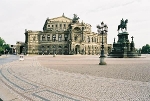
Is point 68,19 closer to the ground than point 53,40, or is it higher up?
higher up

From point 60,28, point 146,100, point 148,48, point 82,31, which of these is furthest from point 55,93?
point 148,48

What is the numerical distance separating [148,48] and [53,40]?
96.9 m

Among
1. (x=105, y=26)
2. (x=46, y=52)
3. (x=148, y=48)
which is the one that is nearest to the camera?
(x=105, y=26)

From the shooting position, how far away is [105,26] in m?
25.4

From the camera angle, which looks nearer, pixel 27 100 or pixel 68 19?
pixel 27 100

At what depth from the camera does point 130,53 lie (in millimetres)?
56062

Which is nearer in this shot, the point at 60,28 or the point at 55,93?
the point at 55,93

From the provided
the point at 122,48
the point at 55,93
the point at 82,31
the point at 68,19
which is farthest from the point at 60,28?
the point at 55,93

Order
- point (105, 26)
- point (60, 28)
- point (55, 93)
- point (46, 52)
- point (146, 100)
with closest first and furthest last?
point (146, 100) < point (55, 93) < point (105, 26) < point (46, 52) < point (60, 28)

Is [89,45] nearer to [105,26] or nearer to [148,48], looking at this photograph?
[148,48]

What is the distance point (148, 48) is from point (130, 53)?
121919mm

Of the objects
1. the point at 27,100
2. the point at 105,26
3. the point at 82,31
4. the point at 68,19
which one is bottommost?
the point at 27,100

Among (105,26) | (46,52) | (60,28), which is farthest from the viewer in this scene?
(60,28)

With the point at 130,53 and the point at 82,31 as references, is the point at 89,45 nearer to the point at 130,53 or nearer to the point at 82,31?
the point at 82,31
